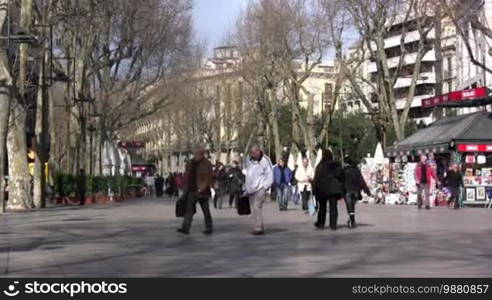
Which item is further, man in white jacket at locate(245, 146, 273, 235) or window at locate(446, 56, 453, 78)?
window at locate(446, 56, 453, 78)

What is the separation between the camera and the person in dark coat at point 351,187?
18.8m

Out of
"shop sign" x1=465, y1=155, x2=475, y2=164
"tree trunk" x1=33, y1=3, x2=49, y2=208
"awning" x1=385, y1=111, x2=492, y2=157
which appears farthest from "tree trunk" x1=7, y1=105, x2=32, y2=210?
"shop sign" x1=465, y1=155, x2=475, y2=164

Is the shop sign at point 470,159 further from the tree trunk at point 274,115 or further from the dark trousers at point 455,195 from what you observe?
the tree trunk at point 274,115

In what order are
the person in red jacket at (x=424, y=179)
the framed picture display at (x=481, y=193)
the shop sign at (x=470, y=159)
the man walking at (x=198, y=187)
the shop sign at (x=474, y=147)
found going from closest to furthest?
the man walking at (x=198, y=187) → the person in red jacket at (x=424, y=179) → the framed picture display at (x=481, y=193) → the shop sign at (x=474, y=147) → the shop sign at (x=470, y=159)

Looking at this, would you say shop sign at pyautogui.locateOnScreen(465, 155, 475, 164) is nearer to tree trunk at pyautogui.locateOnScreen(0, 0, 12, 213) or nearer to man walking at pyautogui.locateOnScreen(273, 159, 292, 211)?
man walking at pyautogui.locateOnScreen(273, 159, 292, 211)

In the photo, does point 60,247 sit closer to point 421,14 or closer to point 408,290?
point 408,290

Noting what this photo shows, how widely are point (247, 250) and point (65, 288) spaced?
5.19 m

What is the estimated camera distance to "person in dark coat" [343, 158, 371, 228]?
18844mm

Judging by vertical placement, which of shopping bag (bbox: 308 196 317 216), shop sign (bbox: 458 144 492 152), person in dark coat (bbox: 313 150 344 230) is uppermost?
shop sign (bbox: 458 144 492 152)

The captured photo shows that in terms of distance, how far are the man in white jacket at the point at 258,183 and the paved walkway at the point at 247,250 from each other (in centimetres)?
39

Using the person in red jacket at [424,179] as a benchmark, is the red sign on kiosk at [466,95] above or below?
above

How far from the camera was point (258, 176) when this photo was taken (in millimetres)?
17000

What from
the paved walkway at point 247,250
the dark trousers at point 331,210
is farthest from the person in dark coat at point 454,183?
the dark trousers at point 331,210

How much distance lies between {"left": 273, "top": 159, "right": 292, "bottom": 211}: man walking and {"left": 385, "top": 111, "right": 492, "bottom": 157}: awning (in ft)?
22.5
